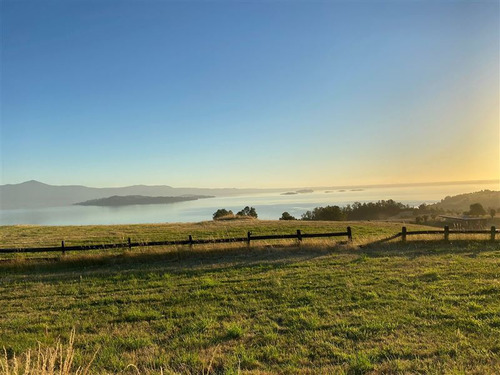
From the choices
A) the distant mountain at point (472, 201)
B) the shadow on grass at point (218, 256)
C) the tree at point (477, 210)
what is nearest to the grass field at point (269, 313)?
the shadow on grass at point (218, 256)

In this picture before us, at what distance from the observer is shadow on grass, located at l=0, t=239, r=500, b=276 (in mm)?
13055

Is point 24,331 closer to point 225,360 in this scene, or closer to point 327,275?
point 225,360

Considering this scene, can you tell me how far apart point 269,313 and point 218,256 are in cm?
769

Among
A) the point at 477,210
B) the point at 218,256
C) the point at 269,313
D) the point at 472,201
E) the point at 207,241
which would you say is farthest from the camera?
the point at 472,201

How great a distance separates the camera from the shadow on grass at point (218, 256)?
42.8 ft

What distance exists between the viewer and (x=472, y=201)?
7962 cm

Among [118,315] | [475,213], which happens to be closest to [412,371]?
[118,315]

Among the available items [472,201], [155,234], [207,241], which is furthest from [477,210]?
[207,241]

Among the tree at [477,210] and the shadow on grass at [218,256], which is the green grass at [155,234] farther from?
the tree at [477,210]

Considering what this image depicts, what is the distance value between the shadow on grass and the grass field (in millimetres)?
173

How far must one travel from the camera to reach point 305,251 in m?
15.2

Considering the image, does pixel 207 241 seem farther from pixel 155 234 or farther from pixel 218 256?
pixel 155 234

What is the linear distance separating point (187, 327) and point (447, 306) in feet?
19.0

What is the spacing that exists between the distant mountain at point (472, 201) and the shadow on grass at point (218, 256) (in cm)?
7092
